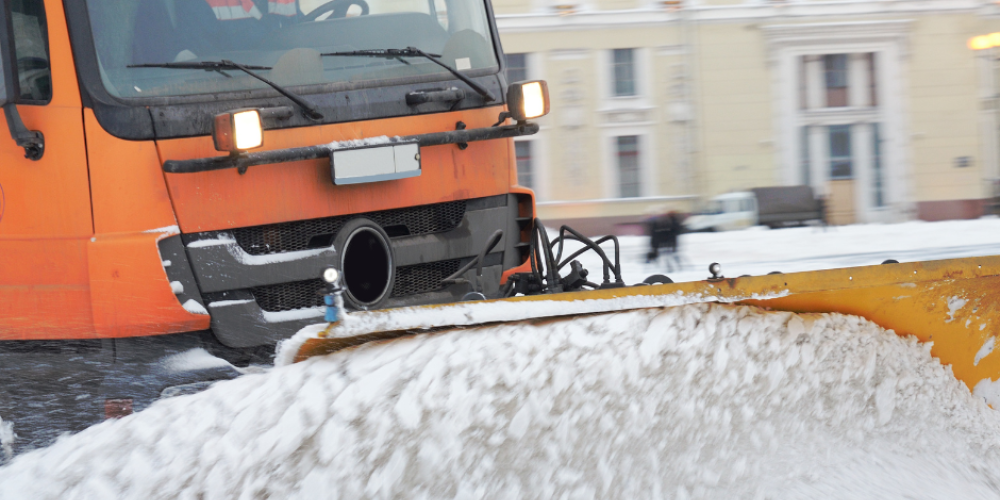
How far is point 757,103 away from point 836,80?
191 cm

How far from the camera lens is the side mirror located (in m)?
2.99

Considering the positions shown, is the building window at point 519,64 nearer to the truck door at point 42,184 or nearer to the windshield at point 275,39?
the windshield at point 275,39

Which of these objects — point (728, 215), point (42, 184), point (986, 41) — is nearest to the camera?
point (42, 184)

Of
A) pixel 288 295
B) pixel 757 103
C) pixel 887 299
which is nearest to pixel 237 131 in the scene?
pixel 288 295

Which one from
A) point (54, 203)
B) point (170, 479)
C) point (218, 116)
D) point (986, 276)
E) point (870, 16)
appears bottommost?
point (170, 479)

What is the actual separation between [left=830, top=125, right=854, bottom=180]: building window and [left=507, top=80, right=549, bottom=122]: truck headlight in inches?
712

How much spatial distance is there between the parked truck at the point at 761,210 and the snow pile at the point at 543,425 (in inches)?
587

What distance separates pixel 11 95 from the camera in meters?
3.02

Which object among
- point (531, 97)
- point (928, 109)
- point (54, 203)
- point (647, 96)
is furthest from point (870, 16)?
point (54, 203)

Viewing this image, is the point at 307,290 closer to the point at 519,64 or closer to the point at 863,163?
the point at 519,64

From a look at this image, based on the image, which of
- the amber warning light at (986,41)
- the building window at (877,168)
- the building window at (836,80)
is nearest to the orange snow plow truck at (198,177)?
the building window at (836,80)

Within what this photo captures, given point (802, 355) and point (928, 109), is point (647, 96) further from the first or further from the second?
point (802, 355)

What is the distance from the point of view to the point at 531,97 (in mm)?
3834

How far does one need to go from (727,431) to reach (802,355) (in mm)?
351
